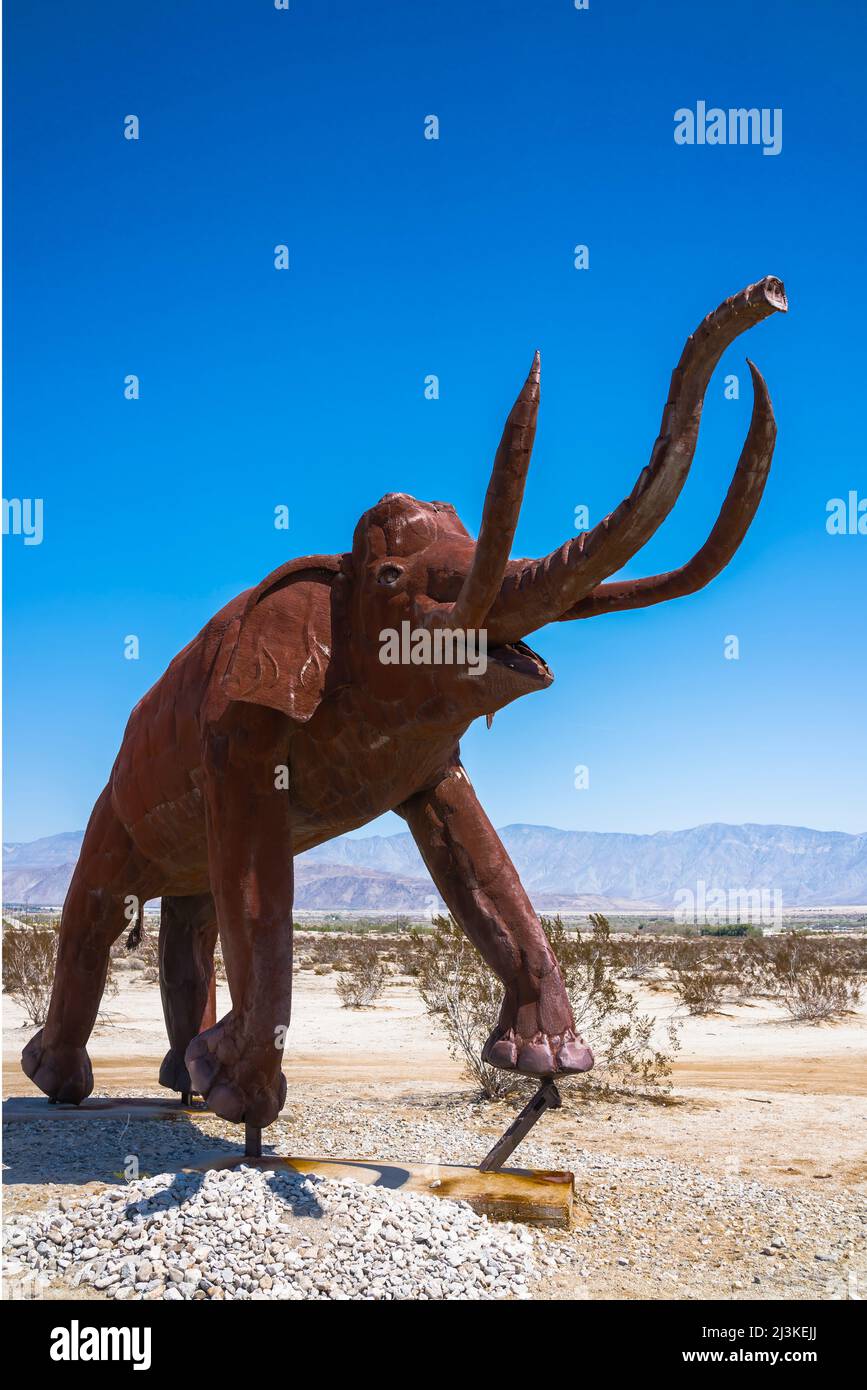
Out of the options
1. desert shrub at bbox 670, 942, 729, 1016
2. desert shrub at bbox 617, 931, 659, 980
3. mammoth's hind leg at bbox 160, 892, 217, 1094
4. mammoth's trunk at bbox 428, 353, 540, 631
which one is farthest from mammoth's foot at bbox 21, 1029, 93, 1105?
desert shrub at bbox 617, 931, 659, 980

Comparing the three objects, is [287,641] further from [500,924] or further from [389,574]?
[500,924]

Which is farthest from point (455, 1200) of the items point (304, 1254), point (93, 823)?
point (93, 823)

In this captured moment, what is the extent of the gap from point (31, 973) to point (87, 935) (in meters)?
10.6

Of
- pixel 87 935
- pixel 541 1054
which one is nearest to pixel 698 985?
pixel 87 935

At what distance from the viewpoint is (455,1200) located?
554 centimetres

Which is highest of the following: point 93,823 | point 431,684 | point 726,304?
point 726,304

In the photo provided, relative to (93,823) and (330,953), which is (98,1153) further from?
(330,953)

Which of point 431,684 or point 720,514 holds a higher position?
point 720,514

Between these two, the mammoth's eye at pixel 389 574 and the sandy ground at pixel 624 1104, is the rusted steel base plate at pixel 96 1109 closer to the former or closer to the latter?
the sandy ground at pixel 624 1104

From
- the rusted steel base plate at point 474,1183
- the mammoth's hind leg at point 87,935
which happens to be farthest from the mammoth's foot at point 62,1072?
the rusted steel base plate at point 474,1183

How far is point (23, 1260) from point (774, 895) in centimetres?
14788

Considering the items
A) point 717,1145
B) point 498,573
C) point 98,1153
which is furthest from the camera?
point 717,1145

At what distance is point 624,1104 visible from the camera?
1019 centimetres

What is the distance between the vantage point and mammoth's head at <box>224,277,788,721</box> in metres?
3.50
